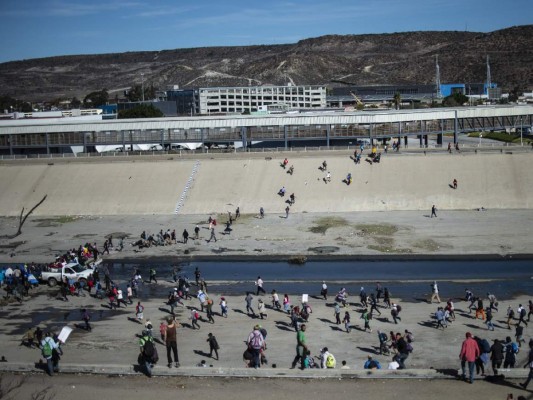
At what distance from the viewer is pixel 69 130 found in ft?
216

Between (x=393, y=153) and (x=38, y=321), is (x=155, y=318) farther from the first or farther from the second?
(x=393, y=153)

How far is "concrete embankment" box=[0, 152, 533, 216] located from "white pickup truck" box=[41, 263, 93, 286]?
1583cm

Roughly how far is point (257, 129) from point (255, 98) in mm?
70011

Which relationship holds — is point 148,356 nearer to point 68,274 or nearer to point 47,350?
point 47,350

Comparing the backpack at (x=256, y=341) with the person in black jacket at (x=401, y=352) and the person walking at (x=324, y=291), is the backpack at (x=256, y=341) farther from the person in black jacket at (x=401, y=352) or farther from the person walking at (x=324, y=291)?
the person walking at (x=324, y=291)

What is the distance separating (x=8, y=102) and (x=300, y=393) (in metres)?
147

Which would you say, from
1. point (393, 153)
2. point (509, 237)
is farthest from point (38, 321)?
point (393, 153)

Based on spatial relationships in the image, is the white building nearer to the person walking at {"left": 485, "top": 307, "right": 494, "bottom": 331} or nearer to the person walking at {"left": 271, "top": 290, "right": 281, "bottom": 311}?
the person walking at {"left": 271, "top": 290, "right": 281, "bottom": 311}

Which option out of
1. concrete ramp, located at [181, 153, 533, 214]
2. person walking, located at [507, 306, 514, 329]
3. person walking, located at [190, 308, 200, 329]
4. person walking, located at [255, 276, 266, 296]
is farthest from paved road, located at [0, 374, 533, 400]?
concrete ramp, located at [181, 153, 533, 214]

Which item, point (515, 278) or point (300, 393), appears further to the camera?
point (515, 278)

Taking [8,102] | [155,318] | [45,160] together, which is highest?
[8,102]

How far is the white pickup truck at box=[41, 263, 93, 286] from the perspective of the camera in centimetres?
3134

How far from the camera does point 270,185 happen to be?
163 ft

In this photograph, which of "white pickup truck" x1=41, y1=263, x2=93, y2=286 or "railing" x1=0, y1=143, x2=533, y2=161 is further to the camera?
"railing" x1=0, y1=143, x2=533, y2=161
